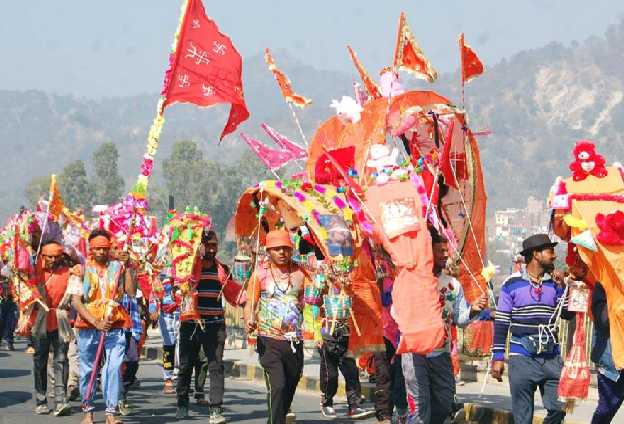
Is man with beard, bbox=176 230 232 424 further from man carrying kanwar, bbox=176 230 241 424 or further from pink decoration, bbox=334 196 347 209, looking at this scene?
pink decoration, bbox=334 196 347 209

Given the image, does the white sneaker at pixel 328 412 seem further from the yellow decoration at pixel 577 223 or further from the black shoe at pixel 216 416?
the yellow decoration at pixel 577 223

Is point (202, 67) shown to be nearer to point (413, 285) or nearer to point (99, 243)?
point (99, 243)

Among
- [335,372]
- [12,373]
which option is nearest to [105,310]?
[335,372]

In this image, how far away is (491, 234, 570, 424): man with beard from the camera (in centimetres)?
927

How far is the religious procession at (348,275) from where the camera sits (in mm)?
9359

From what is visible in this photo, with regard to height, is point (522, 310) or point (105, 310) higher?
point (105, 310)

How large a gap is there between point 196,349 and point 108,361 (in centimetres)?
142

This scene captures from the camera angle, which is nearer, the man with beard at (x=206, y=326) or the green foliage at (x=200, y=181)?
the man with beard at (x=206, y=326)

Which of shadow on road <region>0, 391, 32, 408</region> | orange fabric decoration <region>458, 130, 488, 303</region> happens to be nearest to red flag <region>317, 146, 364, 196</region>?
orange fabric decoration <region>458, 130, 488, 303</region>

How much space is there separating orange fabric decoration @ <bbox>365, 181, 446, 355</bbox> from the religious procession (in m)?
0.01

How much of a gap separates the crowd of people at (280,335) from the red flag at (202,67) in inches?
72.6

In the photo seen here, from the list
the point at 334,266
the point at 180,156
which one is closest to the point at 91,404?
the point at 334,266

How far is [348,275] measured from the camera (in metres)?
12.7

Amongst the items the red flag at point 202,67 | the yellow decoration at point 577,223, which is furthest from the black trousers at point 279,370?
the red flag at point 202,67
